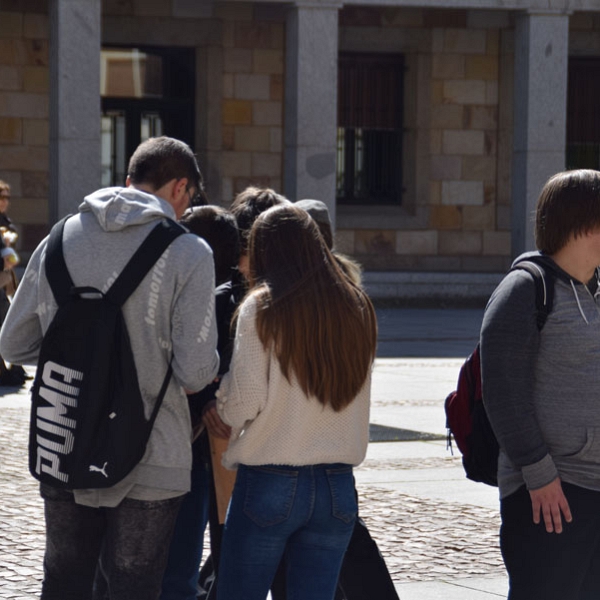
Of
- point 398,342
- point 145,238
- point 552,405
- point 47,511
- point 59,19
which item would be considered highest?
point 59,19

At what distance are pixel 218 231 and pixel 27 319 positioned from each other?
0.92 metres

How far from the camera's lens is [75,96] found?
18.6 m

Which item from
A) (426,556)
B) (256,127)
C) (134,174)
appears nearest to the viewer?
(134,174)

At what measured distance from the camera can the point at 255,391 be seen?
3652mm

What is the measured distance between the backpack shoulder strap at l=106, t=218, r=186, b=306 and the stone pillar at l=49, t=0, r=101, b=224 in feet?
49.6

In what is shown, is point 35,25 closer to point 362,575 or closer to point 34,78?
point 34,78

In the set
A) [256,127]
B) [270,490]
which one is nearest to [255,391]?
[270,490]

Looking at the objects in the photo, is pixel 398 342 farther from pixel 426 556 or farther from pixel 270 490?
pixel 270 490

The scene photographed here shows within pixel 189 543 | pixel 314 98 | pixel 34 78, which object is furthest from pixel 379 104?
pixel 189 543

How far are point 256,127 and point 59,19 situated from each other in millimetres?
5037

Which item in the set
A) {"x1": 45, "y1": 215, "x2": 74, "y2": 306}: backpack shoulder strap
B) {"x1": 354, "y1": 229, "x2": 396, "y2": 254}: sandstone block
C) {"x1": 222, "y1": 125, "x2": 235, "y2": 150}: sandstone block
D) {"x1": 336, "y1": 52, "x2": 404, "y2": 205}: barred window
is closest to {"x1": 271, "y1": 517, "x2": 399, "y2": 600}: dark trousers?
{"x1": 45, "y1": 215, "x2": 74, "y2": 306}: backpack shoulder strap

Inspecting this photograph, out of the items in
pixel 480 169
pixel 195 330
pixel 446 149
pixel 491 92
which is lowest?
pixel 195 330

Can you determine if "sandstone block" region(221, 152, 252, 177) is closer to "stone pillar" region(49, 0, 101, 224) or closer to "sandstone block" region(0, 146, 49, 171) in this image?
"sandstone block" region(0, 146, 49, 171)

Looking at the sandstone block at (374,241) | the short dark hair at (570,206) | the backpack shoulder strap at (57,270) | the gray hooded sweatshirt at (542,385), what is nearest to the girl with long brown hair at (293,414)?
→ the gray hooded sweatshirt at (542,385)
